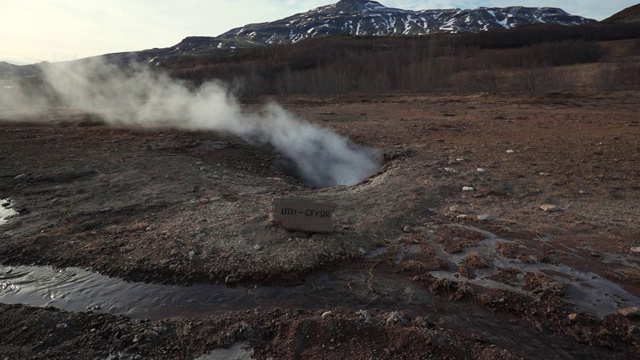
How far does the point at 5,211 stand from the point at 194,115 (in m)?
10.3

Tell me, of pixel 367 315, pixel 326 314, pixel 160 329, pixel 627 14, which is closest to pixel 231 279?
pixel 160 329

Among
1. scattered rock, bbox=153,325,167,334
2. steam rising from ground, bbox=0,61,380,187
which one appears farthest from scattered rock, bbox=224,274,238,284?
steam rising from ground, bbox=0,61,380,187

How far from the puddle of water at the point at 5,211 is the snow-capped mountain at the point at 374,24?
9854 centimetres

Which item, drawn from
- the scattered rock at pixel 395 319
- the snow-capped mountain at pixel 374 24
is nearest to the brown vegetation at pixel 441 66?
the scattered rock at pixel 395 319

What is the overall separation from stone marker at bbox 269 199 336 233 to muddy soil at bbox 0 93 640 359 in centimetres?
15

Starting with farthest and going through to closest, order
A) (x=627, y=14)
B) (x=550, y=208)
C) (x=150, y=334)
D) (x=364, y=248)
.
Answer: (x=627, y=14) < (x=550, y=208) < (x=364, y=248) < (x=150, y=334)

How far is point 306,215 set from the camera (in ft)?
17.3

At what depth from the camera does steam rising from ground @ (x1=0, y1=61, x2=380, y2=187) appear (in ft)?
32.4

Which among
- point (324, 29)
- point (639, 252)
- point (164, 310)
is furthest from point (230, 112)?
point (324, 29)

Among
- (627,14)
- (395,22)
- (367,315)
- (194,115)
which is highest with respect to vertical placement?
(395,22)

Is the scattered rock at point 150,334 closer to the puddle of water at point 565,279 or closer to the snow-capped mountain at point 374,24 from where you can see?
the puddle of water at point 565,279

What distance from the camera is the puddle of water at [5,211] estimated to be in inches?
252

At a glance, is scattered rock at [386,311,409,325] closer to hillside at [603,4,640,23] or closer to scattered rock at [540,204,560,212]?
scattered rock at [540,204,560,212]

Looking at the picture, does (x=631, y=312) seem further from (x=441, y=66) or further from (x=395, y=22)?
(x=395, y=22)
